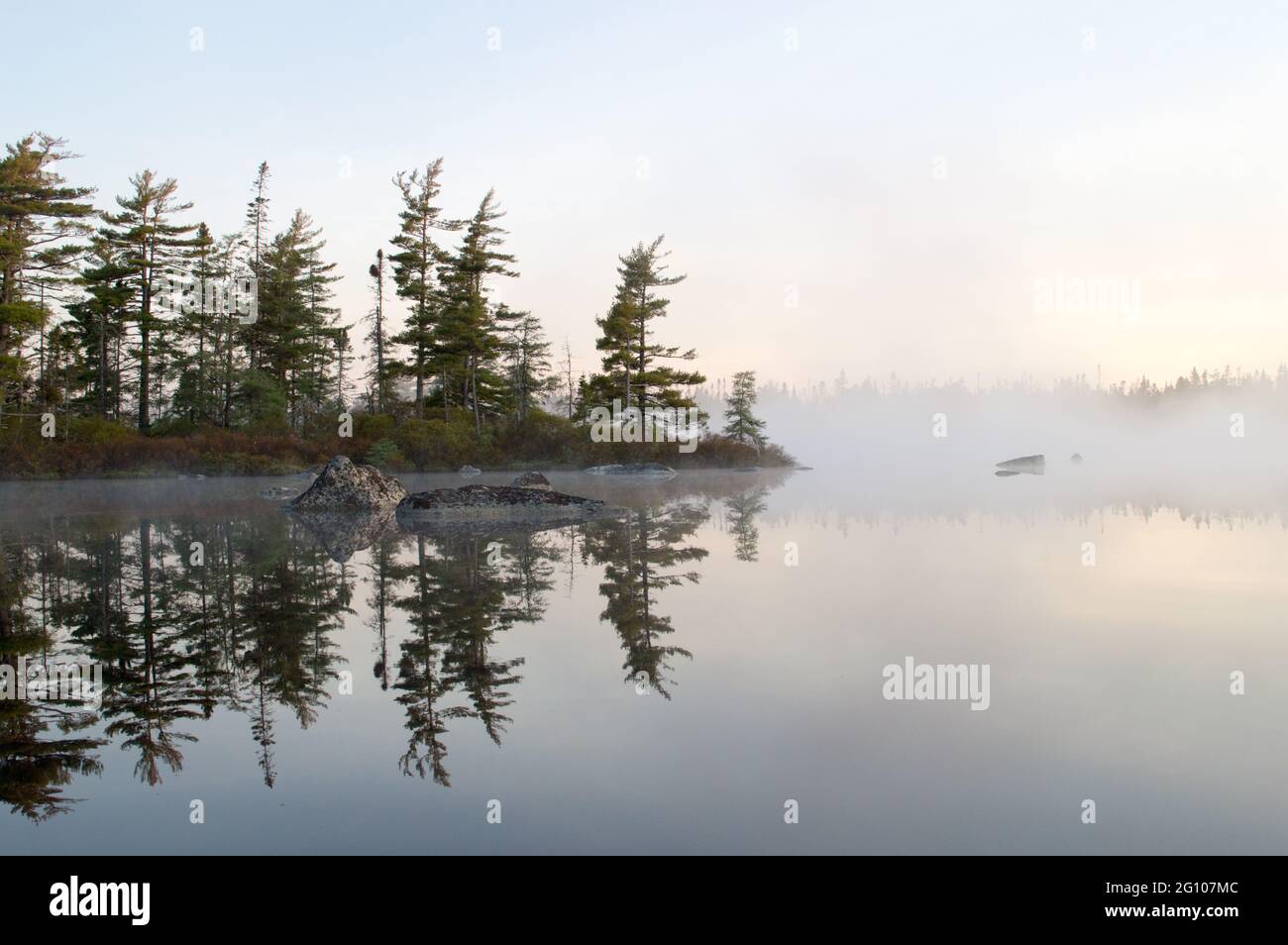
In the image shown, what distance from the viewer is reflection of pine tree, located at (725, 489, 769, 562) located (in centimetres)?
1063

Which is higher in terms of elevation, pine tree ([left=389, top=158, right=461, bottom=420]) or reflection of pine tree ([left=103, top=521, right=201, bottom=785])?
pine tree ([left=389, top=158, right=461, bottom=420])

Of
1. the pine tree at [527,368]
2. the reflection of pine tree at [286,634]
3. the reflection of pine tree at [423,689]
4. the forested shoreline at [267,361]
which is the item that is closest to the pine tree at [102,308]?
the forested shoreline at [267,361]

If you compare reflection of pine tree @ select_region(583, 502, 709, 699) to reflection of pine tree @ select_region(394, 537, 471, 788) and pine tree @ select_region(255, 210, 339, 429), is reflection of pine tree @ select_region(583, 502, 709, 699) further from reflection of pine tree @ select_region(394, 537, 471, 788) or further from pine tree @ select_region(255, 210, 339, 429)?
pine tree @ select_region(255, 210, 339, 429)

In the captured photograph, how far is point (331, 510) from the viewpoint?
17188 mm

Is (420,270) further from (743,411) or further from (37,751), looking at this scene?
(37,751)

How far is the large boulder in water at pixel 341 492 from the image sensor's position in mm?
17281

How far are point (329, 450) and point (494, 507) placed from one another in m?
23.4

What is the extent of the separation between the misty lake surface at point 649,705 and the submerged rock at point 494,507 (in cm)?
519

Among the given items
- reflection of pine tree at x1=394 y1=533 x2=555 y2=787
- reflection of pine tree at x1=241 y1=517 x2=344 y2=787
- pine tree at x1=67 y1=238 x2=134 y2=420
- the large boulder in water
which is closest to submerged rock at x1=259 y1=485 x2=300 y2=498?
the large boulder in water

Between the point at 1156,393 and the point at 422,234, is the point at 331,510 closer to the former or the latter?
the point at 422,234

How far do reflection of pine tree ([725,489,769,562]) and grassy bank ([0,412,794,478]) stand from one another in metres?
19.7

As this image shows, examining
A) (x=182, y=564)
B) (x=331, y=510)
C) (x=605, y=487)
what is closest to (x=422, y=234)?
(x=605, y=487)

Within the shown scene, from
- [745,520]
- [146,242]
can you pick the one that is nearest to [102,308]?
[146,242]
